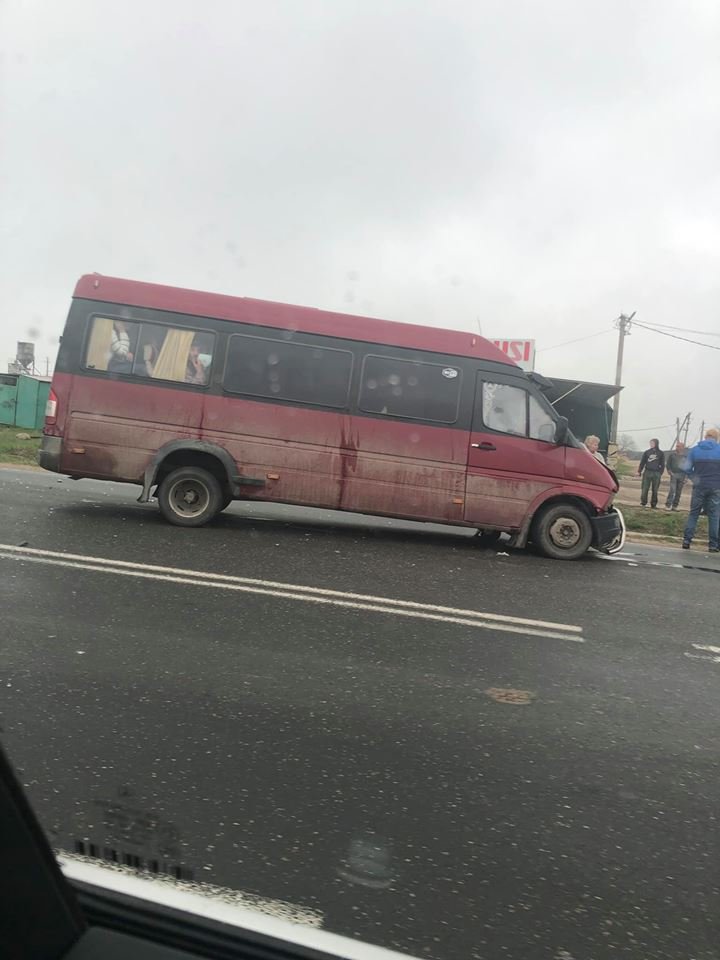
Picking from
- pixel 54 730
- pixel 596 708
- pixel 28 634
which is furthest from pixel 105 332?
pixel 596 708

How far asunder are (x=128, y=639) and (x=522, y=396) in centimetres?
591

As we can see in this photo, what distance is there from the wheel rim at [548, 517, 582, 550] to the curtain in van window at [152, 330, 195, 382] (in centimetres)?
479

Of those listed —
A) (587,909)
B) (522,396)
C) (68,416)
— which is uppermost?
(522,396)

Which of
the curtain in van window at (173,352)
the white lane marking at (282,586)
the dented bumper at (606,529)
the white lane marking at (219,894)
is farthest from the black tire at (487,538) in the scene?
the white lane marking at (219,894)

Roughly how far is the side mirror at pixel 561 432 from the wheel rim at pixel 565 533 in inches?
36.2

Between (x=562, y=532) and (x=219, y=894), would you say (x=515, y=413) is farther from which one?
(x=219, y=894)

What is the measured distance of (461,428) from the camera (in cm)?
870

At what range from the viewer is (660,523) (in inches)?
545

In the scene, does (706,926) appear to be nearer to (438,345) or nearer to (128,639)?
(128,639)

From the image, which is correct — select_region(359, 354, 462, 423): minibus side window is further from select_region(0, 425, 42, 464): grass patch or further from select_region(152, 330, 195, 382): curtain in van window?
select_region(0, 425, 42, 464): grass patch

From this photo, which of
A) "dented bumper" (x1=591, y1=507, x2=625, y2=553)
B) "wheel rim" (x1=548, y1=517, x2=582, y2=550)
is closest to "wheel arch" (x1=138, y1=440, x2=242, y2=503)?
"wheel rim" (x1=548, y1=517, x2=582, y2=550)

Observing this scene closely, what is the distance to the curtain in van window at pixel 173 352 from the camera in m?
8.43

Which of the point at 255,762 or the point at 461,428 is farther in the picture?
the point at 461,428

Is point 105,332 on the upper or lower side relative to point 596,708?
upper
